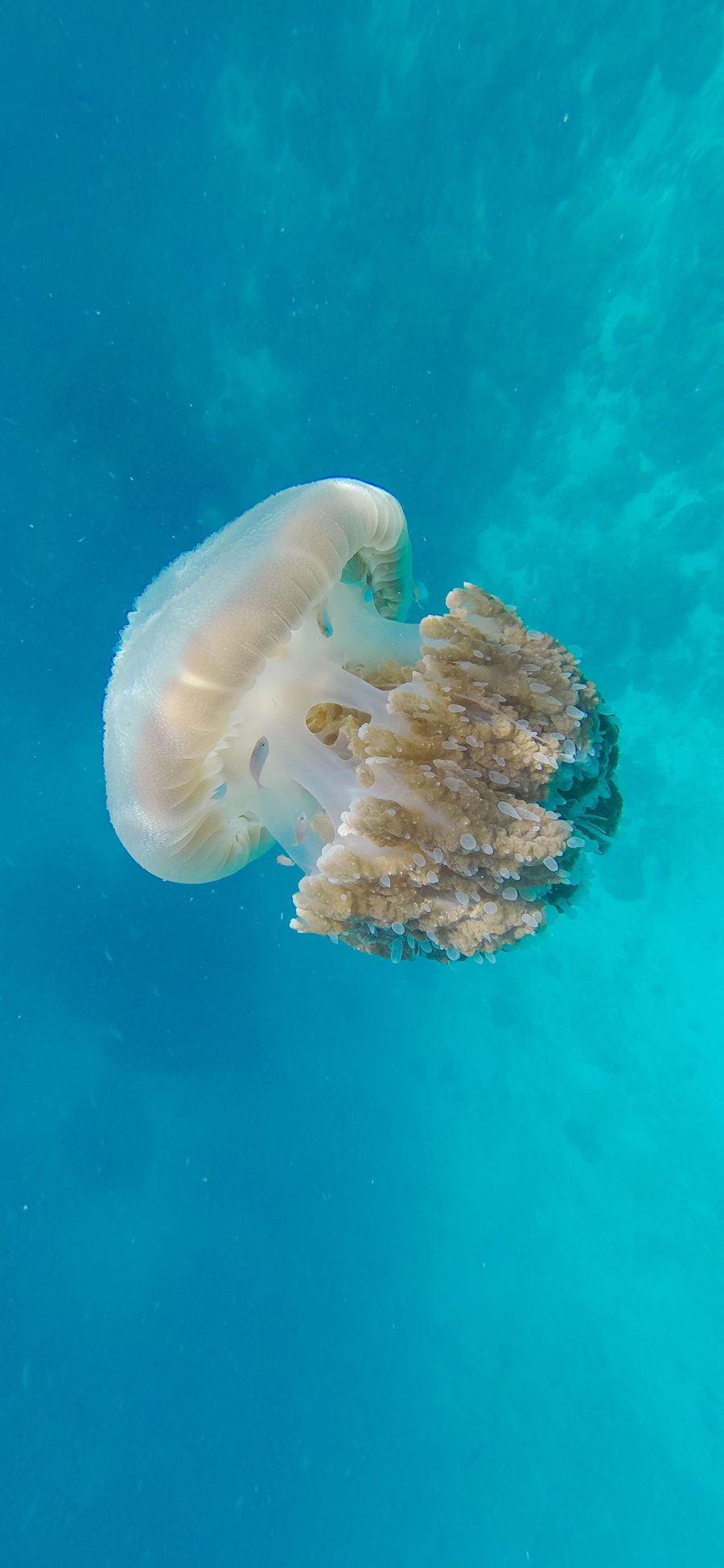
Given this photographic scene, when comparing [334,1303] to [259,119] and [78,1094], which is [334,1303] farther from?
[259,119]

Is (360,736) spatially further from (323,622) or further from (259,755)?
(323,622)

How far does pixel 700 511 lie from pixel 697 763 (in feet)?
14.4

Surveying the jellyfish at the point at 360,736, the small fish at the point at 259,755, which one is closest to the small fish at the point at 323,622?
the jellyfish at the point at 360,736

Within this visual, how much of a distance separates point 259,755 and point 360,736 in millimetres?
565

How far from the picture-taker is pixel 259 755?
10.0 feet

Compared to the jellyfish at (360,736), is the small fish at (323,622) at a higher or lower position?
higher

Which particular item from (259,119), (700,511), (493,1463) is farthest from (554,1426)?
(259,119)

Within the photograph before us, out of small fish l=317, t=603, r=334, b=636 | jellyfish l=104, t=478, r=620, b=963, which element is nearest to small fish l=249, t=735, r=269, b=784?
jellyfish l=104, t=478, r=620, b=963

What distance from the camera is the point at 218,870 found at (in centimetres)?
374

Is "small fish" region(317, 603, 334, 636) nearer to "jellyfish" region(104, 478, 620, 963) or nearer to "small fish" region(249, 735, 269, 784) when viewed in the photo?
"jellyfish" region(104, 478, 620, 963)

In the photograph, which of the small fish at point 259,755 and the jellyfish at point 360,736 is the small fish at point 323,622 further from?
the small fish at point 259,755

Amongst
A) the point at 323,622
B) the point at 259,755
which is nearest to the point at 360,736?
the point at 259,755

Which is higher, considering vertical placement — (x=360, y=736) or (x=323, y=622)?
(x=323, y=622)

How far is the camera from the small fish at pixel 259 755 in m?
3.04
